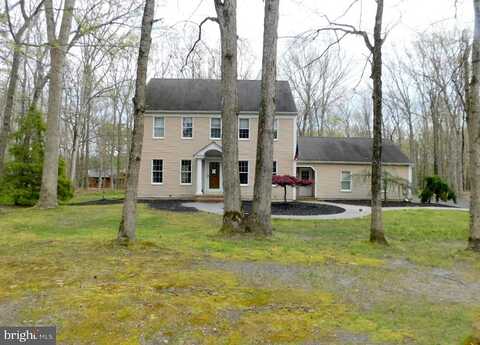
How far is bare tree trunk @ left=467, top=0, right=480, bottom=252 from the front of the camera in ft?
25.3

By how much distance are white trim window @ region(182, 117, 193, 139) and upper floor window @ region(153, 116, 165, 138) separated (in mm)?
1225

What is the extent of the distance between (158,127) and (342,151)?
12.2m

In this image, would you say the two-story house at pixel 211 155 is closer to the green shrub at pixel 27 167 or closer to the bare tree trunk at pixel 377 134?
the green shrub at pixel 27 167

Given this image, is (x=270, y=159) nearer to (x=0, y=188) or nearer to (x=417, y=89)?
(x=0, y=188)

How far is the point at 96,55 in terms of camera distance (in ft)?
94.1

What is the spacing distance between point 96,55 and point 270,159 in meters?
24.2

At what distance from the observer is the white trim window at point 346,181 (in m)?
24.3

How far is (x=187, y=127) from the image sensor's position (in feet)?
76.8

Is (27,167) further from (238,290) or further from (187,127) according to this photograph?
(238,290)

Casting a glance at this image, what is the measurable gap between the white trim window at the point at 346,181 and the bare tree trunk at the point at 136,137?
19.2 metres

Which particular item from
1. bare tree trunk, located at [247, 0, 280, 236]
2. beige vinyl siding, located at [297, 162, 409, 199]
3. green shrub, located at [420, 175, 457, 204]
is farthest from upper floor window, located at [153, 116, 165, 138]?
green shrub, located at [420, 175, 457, 204]

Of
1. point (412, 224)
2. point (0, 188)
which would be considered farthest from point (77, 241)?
point (0, 188)

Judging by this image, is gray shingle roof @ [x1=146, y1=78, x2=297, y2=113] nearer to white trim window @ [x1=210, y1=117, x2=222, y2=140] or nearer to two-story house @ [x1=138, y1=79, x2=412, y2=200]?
two-story house @ [x1=138, y1=79, x2=412, y2=200]

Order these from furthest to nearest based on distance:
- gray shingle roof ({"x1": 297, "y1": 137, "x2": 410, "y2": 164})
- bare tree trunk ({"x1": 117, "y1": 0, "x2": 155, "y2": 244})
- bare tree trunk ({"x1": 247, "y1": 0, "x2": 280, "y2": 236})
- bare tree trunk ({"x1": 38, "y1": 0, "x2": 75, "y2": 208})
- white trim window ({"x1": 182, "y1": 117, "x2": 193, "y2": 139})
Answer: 1. gray shingle roof ({"x1": 297, "y1": 137, "x2": 410, "y2": 164})
2. white trim window ({"x1": 182, "y1": 117, "x2": 193, "y2": 139})
3. bare tree trunk ({"x1": 38, "y1": 0, "x2": 75, "y2": 208})
4. bare tree trunk ({"x1": 247, "y1": 0, "x2": 280, "y2": 236})
5. bare tree trunk ({"x1": 117, "y1": 0, "x2": 155, "y2": 244})
